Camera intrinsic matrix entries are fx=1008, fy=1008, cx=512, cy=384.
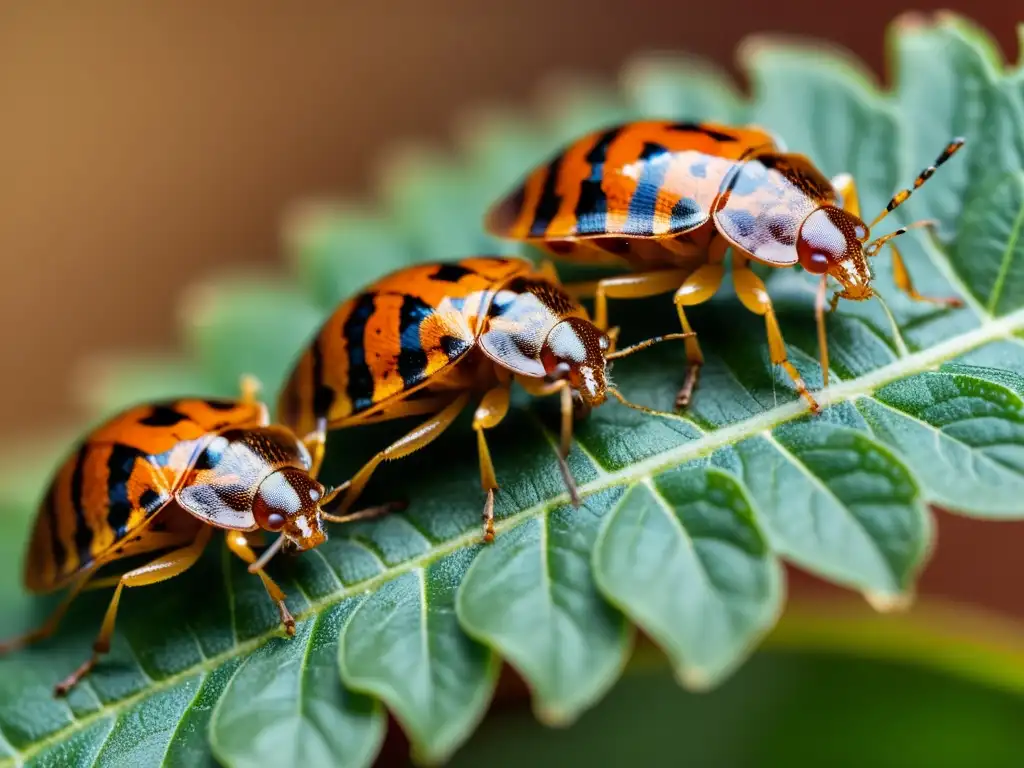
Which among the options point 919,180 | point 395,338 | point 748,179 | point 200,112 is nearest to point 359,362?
point 395,338

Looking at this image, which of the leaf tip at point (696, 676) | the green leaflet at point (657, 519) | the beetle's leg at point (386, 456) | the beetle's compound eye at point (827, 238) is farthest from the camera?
the beetle's leg at point (386, 456)

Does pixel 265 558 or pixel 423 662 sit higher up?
pixel 265 558

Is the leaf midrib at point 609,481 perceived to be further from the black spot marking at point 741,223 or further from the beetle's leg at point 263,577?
the black spot marking at point 741,223

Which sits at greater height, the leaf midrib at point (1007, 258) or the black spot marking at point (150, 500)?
the black spot marking at point (150, 500)

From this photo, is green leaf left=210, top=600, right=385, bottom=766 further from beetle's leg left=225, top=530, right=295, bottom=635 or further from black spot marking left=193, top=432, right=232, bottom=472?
black spot marking left=193, top=432, right=232, bottom=472

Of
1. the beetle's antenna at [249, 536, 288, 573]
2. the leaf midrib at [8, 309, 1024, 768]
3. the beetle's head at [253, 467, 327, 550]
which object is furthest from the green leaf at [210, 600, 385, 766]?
the beetle's head at [253, 467, 327, 550]

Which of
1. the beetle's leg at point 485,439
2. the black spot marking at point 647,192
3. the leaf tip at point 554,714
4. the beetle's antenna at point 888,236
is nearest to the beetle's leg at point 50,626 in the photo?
the beetle's leg at point 485,439

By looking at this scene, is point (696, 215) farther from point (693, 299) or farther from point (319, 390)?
point (319, 390)
